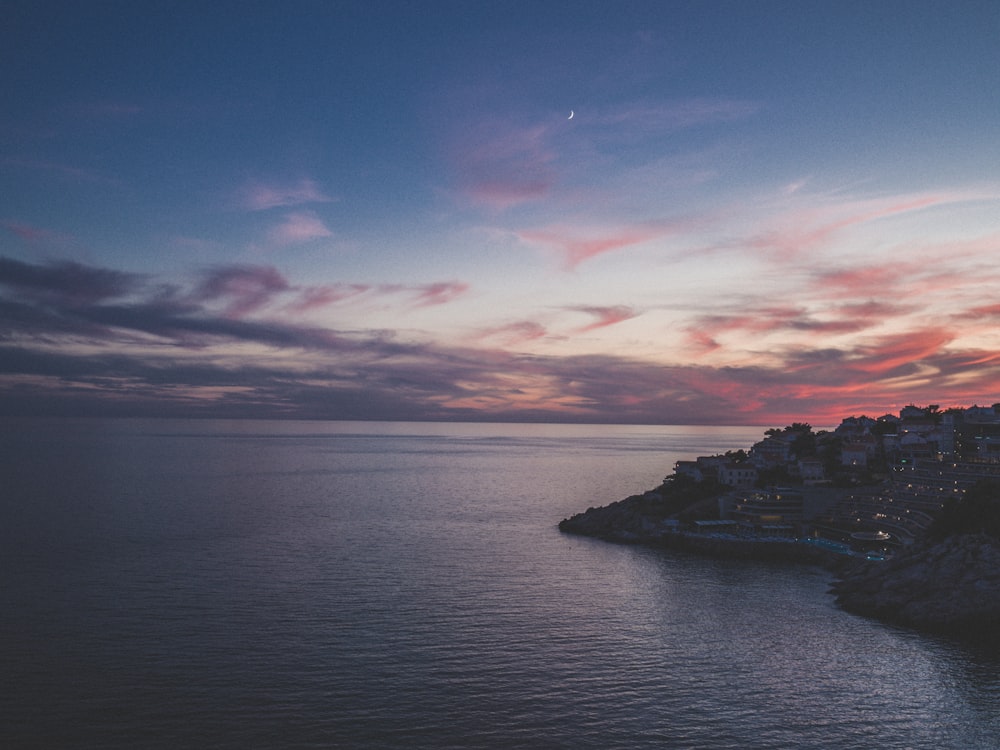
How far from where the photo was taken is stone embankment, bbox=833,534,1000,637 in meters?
52.4

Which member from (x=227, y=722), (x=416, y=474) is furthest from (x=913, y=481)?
(x=416, y=474)

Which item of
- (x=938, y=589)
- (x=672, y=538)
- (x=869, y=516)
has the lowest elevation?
(x=672, y=538)

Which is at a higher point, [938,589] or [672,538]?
[938,589]

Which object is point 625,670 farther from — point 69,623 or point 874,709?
point 69,623

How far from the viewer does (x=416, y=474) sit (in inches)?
7057

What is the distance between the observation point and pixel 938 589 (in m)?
55.6

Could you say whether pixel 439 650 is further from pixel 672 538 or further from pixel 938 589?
pixel 672 538

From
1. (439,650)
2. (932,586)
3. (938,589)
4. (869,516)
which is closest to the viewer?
(439,650)

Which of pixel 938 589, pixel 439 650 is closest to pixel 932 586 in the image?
pixel 938 589

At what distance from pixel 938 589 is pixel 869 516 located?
32.7m

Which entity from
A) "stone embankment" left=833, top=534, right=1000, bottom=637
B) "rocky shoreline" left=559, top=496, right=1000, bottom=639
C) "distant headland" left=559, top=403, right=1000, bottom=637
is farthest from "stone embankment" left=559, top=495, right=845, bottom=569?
"stone embankment" left=833, top=534, right=1000, bottom=637

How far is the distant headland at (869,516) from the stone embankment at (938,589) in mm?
93

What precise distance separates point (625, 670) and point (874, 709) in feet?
46.9

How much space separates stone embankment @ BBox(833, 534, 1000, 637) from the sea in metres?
2.75
